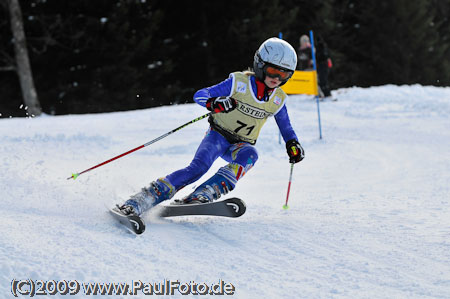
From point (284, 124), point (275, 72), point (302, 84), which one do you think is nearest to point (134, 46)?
point (302, 84)

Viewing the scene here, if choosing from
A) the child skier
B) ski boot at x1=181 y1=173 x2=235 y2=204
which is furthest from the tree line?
ski boot at x1=181 y1=173 x2=235 y2=204

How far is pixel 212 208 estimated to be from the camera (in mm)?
3896

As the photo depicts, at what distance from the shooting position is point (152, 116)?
10719 millimetres

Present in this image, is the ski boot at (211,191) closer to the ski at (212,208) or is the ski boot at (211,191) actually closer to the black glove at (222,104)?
the ski at (212,208)

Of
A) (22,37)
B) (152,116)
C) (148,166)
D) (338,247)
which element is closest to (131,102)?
(22,37)

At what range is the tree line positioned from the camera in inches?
700

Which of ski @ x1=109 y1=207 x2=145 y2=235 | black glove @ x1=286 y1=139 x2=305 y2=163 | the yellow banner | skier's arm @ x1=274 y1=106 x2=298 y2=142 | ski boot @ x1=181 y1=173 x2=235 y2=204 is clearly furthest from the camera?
the yellow banner

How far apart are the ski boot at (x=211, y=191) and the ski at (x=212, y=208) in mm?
65

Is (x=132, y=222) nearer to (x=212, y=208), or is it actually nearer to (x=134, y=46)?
(x=212, y=208)

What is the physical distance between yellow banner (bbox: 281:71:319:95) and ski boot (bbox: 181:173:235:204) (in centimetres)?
529

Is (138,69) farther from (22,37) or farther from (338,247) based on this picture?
(338,247)

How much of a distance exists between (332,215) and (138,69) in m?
16.4

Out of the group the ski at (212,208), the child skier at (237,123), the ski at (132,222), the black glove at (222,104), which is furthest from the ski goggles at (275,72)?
the ski at (132,222)

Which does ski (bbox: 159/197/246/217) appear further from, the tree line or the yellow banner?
the tree line
